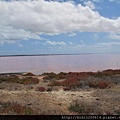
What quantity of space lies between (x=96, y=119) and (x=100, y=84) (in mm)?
9604

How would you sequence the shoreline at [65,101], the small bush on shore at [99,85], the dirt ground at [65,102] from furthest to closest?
1. the small bush on shore at [99,85]
2. the dirt ground at [65,102]
3. the shoreline at [65,101]

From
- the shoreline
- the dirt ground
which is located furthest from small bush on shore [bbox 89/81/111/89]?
the dirt ground

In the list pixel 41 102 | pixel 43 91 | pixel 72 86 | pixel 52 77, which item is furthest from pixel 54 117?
pixel 52 77

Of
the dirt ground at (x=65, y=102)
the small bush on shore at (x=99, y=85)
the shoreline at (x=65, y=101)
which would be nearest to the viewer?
the shoreline at (x=65, y=101)

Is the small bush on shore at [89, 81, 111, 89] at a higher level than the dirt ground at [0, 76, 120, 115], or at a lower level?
higher

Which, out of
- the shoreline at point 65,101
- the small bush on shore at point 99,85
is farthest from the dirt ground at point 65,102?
the small bush on shore at point 99,85

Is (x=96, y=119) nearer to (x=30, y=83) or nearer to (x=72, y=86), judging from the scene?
(x=72, y=86)

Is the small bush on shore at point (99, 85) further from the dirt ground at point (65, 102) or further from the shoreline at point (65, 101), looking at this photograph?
the dirt ground at point (65, 102)

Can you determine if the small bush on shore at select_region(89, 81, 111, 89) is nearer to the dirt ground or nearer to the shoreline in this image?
the shoreline

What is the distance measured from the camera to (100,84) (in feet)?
56.9

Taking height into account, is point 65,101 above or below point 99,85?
below

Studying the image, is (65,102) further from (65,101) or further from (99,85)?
(99,85)

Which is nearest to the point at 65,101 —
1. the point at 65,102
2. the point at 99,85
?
the point at 65,102

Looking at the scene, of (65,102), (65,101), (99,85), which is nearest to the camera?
(65,102)
